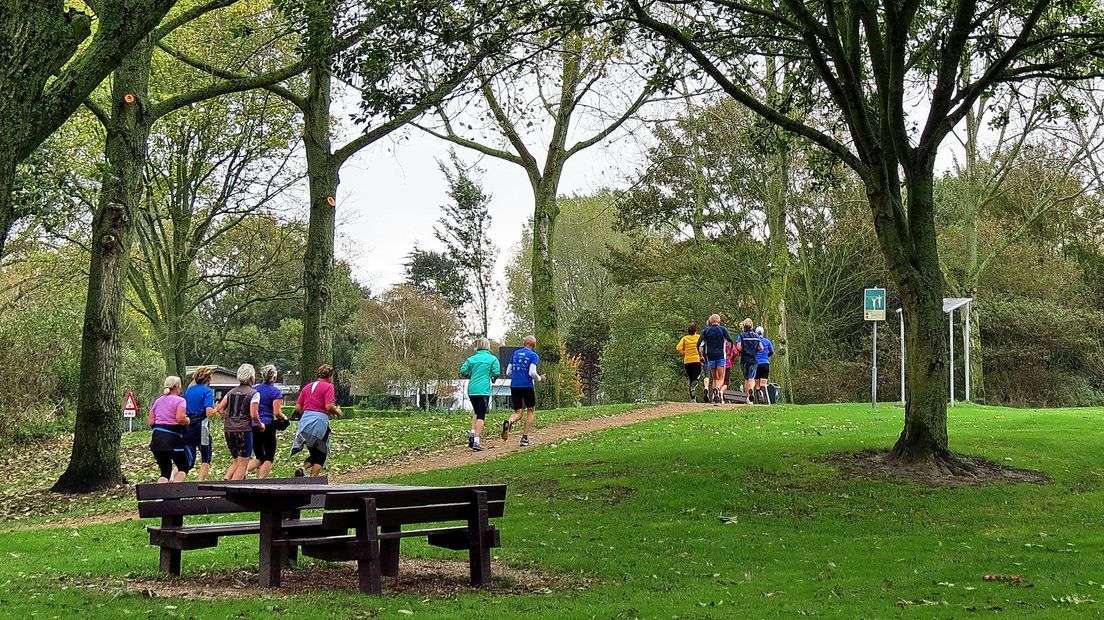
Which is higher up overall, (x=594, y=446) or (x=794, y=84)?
(x=794, y=84)

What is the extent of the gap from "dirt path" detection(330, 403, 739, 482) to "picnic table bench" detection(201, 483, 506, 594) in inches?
340

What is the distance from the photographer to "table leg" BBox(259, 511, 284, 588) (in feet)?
29.1

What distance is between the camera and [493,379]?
20.3 m

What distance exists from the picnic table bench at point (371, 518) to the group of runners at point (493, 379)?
966 cm

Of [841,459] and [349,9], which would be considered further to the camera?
[841,459]

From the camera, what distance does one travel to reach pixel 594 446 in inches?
774

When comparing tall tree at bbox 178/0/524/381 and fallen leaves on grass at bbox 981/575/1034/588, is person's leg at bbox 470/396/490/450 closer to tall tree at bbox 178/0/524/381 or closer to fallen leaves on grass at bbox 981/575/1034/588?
tall tree at bbox 178/0/524/381

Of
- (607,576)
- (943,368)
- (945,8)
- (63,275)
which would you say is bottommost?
(607,576)

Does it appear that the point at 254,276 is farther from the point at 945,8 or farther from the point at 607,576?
the point at 607,576

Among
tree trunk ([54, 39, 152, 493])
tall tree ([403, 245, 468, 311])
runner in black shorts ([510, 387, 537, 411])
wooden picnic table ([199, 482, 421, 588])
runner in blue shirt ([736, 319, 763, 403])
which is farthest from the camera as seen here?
tall tree ([403, 245, 468, 311])

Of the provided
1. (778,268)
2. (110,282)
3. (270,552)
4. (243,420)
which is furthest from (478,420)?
(778,268)

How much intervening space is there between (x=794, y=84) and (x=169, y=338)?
25.7 metres

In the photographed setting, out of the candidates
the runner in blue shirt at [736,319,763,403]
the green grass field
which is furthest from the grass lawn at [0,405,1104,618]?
the runner in blue shirt at [736,319,763,403]

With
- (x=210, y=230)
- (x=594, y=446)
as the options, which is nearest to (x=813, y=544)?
(x=594, y=446)
